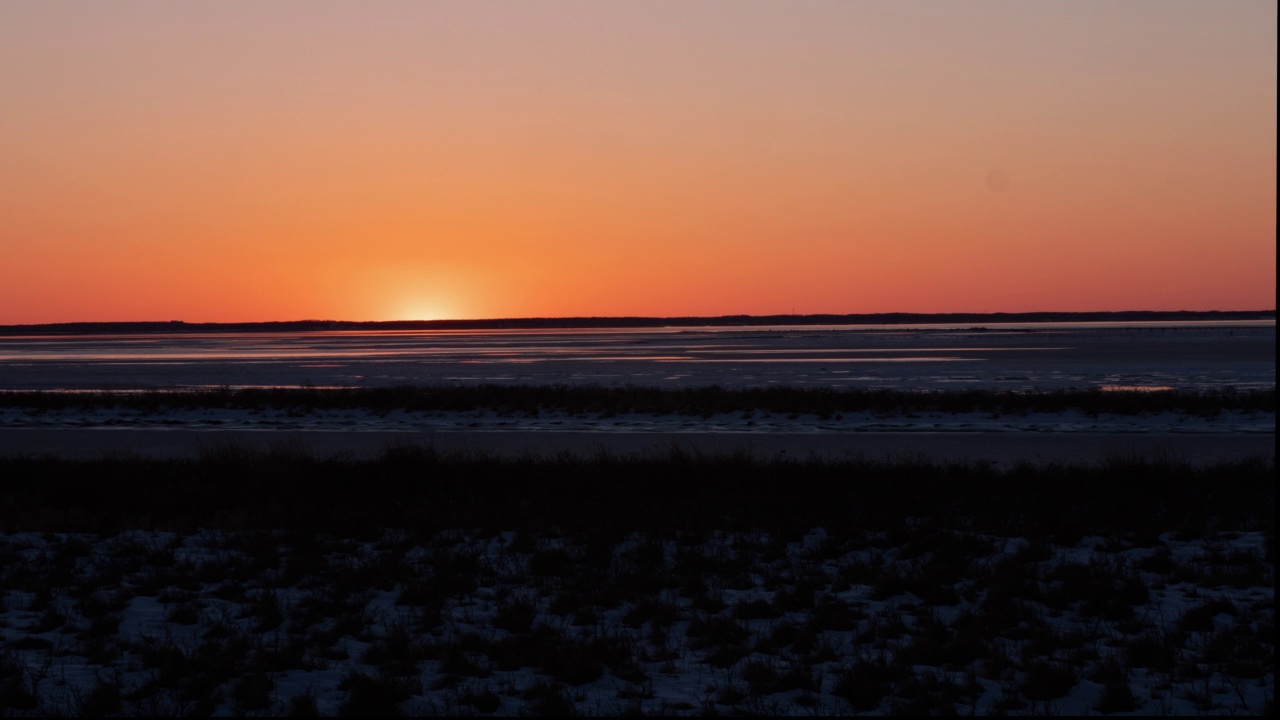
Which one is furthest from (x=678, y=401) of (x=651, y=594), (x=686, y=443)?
(x=651, y=594)

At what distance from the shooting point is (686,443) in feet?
71.3

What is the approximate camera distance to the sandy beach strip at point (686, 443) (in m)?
19.1

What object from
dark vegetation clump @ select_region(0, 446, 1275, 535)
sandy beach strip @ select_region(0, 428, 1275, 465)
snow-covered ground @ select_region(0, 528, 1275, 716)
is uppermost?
dark vegetation clump @ select_region(0, 446, 1275, 535)

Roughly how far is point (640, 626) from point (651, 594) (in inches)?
32.3

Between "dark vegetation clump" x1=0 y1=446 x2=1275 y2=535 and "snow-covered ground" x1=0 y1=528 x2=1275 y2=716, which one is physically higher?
"dark vegetation clump" x1=0 y1=446 x2=1275 y2=535

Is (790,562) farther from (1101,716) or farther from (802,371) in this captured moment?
(802,371)

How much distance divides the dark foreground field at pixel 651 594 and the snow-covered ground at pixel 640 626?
0.03m

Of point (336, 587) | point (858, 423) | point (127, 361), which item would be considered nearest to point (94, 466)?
point (336, 587)

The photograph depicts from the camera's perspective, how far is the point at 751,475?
1481 cm

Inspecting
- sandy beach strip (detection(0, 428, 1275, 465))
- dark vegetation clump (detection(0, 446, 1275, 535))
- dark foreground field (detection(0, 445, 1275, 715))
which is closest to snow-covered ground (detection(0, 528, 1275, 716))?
dark foreground field (detection(0, 445, 1275, 715))

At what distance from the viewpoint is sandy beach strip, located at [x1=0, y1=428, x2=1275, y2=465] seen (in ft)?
62.5

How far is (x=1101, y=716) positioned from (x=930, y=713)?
→ 3.21 ft

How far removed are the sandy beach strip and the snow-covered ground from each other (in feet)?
24.2

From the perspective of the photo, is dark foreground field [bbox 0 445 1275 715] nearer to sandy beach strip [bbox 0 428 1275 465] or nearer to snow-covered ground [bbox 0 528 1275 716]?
snow-covered ground [bbox 0 528 1275 716]
